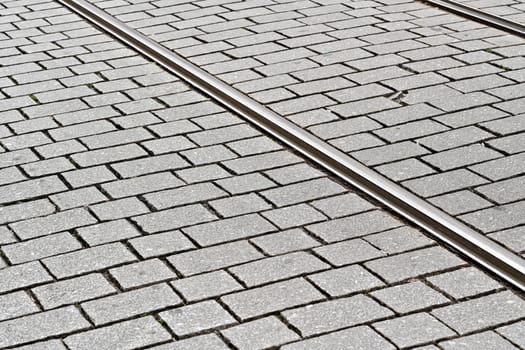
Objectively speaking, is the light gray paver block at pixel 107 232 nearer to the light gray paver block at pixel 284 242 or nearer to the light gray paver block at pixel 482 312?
the light gray paver block at pixel 284 242

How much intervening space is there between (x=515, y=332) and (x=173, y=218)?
6.16 ft

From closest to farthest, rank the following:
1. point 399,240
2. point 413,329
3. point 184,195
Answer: point 413,329
point 399,240
point 184,195

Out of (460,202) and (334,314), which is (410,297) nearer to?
(334,314)

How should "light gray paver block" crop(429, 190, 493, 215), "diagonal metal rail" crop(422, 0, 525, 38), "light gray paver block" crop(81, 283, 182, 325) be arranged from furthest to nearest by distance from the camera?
"diagonal metal rail" crop(422, 0, 525, 38)
"light gray paver block" crop(429, 190, 493, 215)
"light gray paver block" crop(81, 283, 182, 325)

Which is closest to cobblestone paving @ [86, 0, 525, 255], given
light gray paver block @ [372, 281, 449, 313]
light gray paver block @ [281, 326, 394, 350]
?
light gray paver block @ [372, 281, 449, 313]

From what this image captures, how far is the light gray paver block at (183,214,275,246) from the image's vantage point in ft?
16.4

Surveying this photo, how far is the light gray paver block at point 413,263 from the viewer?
182 inches

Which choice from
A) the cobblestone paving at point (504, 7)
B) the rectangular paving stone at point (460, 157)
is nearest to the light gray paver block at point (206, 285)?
the rectangular paving stone at point (460, 157)

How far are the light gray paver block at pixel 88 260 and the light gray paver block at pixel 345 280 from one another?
3.02 ft

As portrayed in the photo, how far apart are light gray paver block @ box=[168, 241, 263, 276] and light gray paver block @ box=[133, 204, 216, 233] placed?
1.00ft

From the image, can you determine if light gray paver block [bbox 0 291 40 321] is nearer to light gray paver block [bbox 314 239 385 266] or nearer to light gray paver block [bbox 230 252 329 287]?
light gray paver block [bbox 230 252 329 287]

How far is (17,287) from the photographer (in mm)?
4586

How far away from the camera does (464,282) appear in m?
A: 4.54

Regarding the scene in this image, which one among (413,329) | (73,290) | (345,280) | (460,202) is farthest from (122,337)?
(460,202)
